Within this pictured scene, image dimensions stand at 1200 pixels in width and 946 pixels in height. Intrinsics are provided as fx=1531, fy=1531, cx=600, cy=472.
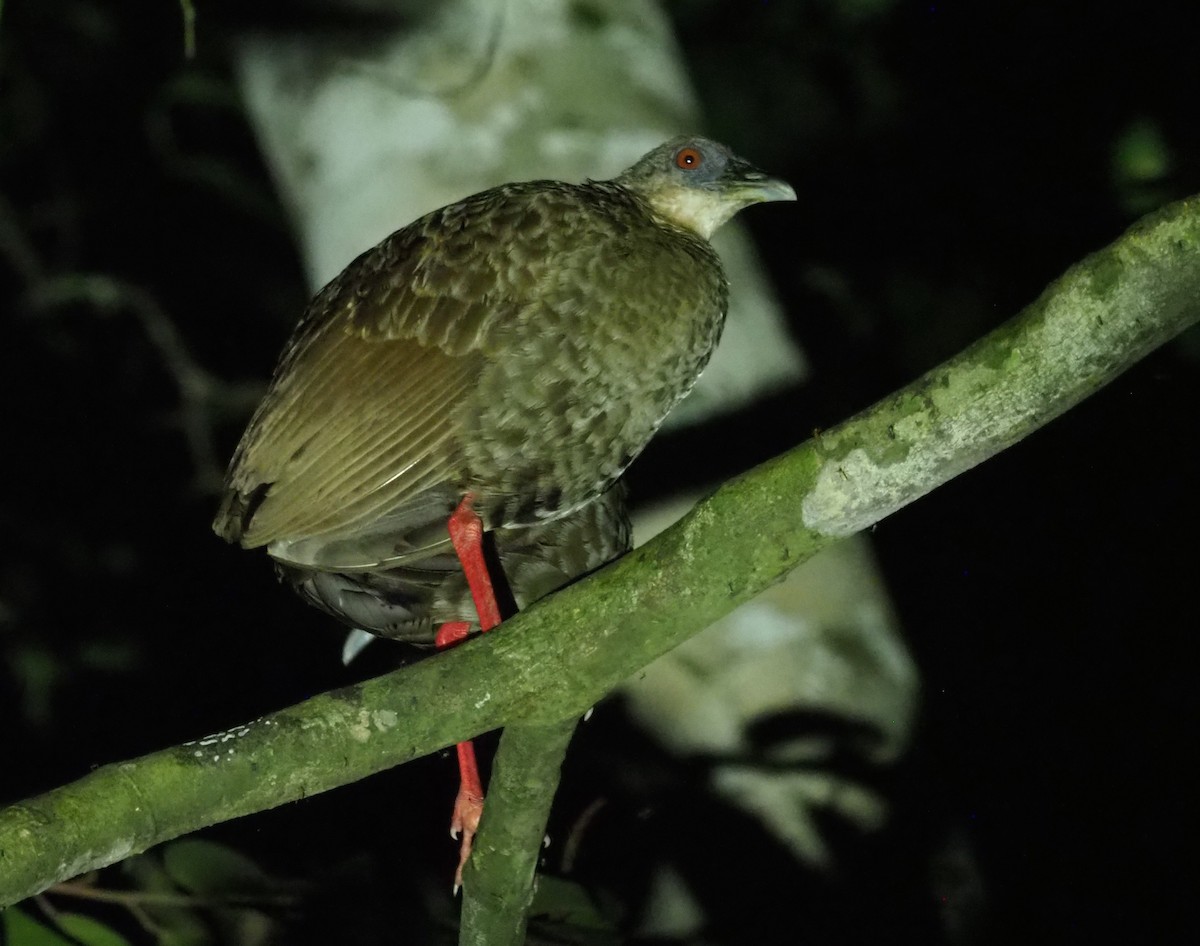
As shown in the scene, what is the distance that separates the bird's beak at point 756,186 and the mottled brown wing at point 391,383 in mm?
640

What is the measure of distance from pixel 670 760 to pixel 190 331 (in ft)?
13.1

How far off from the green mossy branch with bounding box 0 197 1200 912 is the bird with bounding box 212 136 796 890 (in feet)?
2.57

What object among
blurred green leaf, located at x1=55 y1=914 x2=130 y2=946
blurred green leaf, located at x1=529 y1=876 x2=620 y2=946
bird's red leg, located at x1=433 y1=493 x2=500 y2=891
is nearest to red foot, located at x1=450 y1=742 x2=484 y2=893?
bird's red leg, located at x1=433 y1=493 x2=500 y2=891

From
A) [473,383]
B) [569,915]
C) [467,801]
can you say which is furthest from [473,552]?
[569,915]

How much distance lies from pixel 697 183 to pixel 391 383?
1.00 metres

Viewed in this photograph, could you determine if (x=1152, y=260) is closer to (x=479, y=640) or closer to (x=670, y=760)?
(x=479, y=640)

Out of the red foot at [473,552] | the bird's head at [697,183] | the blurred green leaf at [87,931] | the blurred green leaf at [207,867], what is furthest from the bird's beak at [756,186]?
the blurred green leaf at [87,931]

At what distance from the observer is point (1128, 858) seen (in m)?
4.79

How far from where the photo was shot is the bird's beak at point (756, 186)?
12.3 ft

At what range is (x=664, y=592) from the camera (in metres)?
2.38

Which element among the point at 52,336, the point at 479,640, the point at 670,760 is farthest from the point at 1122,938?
the point at 52,336

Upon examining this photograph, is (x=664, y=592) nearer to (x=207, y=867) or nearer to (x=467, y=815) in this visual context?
(x=467, y=815)

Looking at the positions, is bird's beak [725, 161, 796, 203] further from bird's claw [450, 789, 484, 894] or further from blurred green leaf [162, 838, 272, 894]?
blurred green leaf [162, 838, 272, 894]

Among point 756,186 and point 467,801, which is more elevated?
point 756,186
